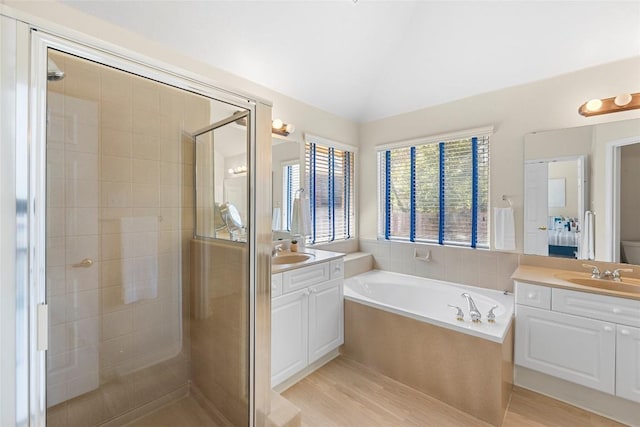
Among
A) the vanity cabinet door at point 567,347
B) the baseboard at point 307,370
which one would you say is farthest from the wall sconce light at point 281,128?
the vanity cabinet door at point 567,347

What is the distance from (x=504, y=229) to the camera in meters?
2.52

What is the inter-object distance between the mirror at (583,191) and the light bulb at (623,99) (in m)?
0.16

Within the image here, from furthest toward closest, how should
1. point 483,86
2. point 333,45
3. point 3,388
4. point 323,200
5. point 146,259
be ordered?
point 323,200, point 483,86, point 333,45, point 146,259, point 3,388

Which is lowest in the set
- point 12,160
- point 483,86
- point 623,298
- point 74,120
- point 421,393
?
point 421,393

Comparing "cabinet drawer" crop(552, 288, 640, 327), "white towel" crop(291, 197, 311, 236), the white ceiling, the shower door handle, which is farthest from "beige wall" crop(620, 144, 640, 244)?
the shower door handle

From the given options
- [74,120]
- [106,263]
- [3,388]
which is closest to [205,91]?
[74,120]

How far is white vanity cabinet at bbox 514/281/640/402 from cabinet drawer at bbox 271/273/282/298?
1803mm

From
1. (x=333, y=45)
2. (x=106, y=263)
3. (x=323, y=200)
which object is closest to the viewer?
(x=106, y=263)

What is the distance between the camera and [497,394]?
1.71 m

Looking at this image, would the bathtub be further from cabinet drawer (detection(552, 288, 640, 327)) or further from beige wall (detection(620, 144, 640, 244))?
beige wall (detection(620, 144, 640, 244))

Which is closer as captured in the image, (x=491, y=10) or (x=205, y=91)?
(x=205, y=91)

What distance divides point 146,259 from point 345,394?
5.57 ft

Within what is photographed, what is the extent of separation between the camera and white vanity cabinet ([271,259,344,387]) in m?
1.96

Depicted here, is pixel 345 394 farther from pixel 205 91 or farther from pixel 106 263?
pixel 205 91
